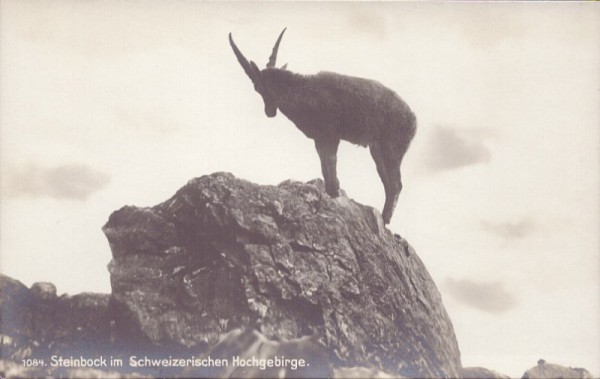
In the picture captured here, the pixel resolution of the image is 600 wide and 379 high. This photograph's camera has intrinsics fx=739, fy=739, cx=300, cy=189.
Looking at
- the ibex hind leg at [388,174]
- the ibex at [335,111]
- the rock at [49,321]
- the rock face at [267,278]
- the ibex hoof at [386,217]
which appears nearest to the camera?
the rock face at [267,278]

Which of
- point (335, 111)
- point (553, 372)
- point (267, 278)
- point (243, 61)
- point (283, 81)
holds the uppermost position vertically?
point (243, 61)

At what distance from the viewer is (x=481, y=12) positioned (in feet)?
42.7

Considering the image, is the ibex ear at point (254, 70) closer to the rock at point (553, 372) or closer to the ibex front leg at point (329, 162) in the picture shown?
the ibex front leg at point (329, 162)

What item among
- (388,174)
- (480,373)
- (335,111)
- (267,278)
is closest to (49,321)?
(267,278)

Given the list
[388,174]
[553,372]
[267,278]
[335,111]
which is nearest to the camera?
[267,278]

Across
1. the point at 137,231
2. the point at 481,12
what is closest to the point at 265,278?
the point at 137,231

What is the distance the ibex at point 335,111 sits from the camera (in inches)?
463

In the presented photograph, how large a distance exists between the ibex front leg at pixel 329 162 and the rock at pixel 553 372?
4349 mm

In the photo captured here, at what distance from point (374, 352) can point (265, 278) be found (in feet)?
6.32

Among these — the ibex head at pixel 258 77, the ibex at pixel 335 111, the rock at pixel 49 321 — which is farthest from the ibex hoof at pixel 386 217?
the rock at pixel 49 321

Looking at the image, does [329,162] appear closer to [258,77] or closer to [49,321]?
[258,77]

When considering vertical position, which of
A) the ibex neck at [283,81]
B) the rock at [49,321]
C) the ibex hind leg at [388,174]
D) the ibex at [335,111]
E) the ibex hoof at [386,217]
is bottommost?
the rock at [49,321]

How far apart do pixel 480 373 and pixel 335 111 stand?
4.90 metres

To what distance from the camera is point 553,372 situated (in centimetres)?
1206
